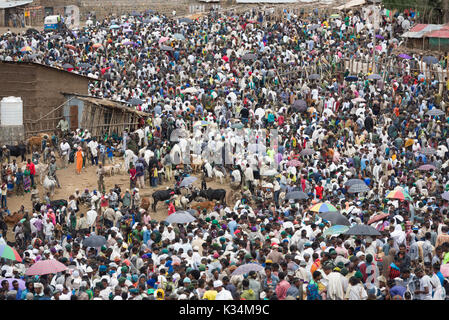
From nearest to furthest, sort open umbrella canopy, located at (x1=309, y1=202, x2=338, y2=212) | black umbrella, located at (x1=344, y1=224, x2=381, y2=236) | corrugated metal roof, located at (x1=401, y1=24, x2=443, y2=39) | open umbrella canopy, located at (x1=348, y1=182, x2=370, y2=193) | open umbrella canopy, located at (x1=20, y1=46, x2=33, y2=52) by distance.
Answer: black umbrella, located at (x1=344, y1=224, x2=381, y2=236) → open umbrella canopy, located at (x1=309, y1=202, x2=338, y2=212) → open umbrella canopy, located at (x1=348, y1=182, x2=370, y2=193) → corrugated metal roof, located at (x1=401, y1=24, x2=443, y2=39) → open umbrella canopy, located at (x1=20, y1=46, x2=33, y2=52)

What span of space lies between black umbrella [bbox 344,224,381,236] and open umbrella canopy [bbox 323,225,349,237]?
1.08 ft

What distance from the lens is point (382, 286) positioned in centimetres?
1451

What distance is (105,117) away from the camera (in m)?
30.5

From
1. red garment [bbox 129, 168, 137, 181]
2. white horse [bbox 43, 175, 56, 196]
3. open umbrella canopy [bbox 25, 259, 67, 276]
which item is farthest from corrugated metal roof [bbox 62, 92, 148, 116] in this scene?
open umbrella canopy [bbox 25, 259, 67, 276]

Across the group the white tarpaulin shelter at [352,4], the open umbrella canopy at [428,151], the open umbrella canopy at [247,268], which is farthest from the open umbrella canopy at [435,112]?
the open umbrella canopy at [247,268]

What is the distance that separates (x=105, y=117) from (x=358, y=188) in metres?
11.2

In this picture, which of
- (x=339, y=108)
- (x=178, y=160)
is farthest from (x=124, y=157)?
(x=339, y=108)

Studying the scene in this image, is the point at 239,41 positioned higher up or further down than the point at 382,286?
higher up

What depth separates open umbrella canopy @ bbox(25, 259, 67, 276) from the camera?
15445 millimetres

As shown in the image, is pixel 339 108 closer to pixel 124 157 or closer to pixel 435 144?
pixel 435 144

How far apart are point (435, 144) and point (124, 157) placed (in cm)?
899

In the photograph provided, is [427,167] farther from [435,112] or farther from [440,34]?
[440,34]

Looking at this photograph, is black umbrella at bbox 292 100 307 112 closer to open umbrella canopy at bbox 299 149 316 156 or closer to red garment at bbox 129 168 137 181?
open umbrella canopy at bbox 299 149 316 156

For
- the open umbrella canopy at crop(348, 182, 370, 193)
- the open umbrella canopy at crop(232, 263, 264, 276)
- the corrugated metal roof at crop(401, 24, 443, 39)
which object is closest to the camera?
the open umbrella canopy at crop(232, 263, 264, 276)
